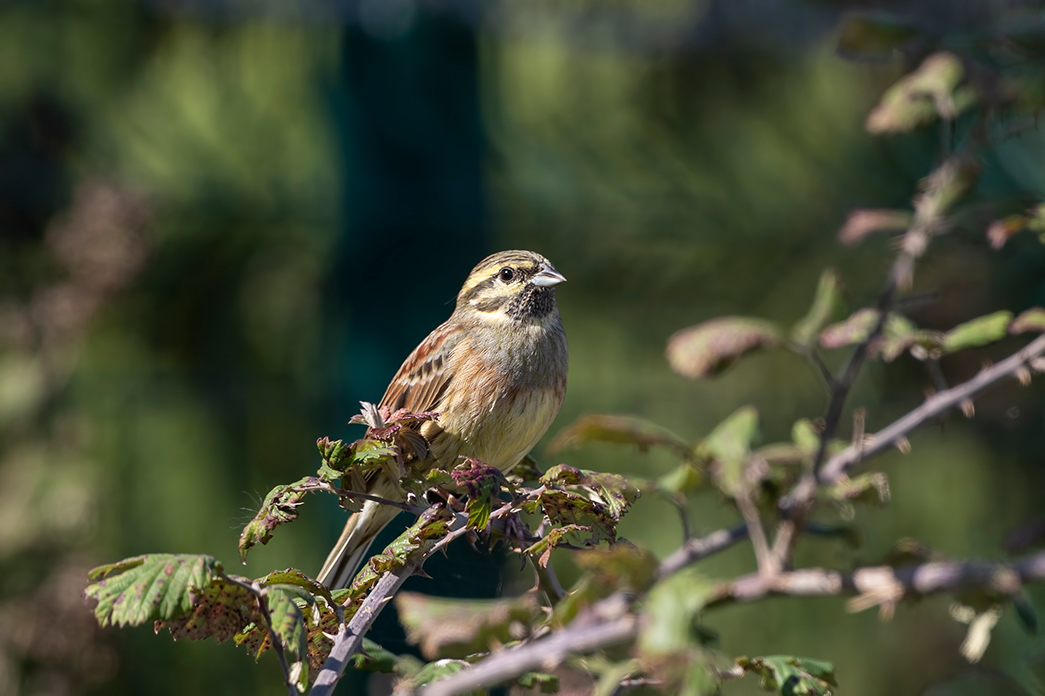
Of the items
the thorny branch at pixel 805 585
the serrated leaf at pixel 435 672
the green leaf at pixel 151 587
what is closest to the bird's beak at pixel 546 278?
the serrated leaf at pixel 435 672

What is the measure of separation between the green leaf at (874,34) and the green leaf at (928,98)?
4 cm

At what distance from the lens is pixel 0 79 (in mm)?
4410

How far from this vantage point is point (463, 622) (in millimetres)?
731

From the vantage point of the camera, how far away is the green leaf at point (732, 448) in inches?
26.4

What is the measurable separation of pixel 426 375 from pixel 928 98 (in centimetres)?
142

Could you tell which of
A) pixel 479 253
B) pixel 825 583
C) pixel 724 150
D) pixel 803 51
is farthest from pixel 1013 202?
pixel 803 51

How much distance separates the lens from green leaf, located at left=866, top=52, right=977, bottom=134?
1016 millimetres

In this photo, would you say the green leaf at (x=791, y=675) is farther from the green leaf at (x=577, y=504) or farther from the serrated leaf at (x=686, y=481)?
the serrated leaf at (x=686, y=481)

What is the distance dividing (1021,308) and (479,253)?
2.49 meters

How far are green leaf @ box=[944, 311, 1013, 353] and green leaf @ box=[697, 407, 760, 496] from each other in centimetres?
30

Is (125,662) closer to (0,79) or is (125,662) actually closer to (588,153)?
(0,79)

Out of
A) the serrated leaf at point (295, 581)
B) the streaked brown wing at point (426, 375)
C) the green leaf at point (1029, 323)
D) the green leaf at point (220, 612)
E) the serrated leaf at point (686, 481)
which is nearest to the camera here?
the serrated leaf at point (686, 481)

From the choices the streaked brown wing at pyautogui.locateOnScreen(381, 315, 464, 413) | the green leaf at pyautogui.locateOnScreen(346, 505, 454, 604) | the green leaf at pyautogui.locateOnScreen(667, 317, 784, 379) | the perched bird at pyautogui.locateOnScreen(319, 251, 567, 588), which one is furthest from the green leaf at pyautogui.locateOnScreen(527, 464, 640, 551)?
the streaked brown wing at pyautogui.locateOnScreen(381, 315, 464, 413)

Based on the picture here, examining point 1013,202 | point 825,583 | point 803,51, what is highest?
point 803,51
